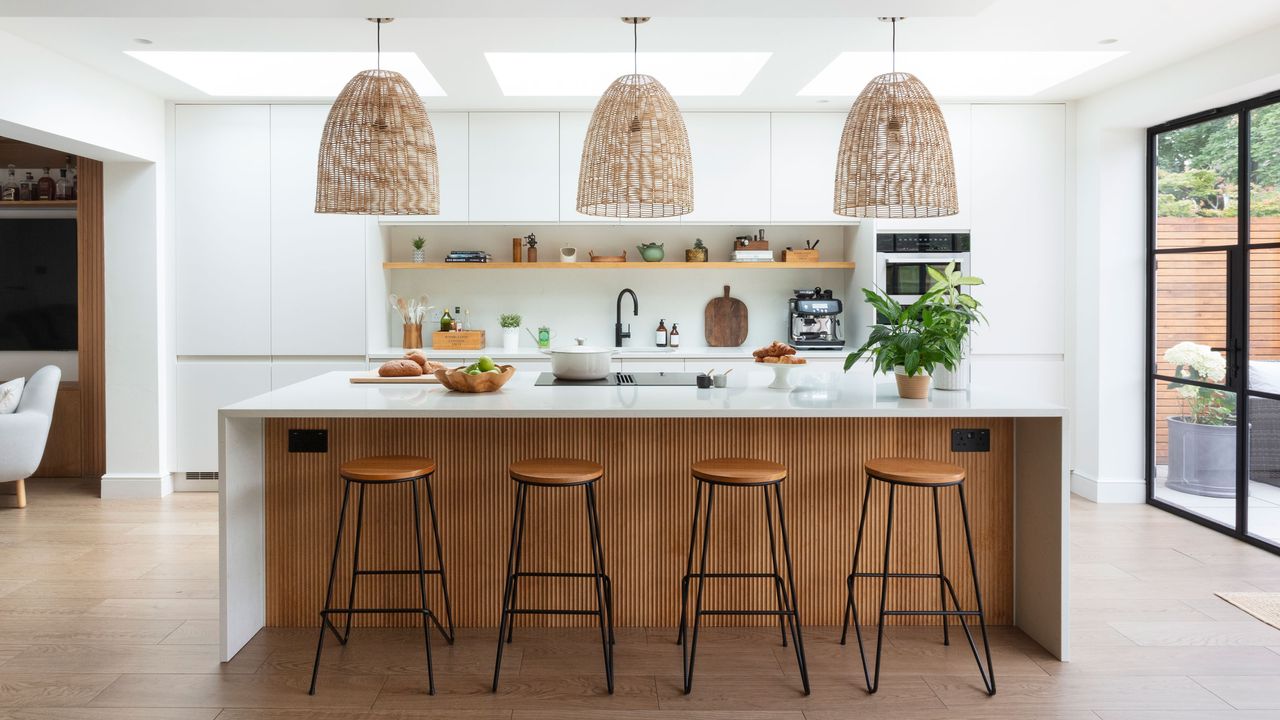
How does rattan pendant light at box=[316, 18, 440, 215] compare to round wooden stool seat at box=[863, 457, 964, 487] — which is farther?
rattan pendant light at box=[316, 18, 440, 215]

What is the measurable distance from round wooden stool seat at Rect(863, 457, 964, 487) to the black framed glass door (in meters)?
2.59

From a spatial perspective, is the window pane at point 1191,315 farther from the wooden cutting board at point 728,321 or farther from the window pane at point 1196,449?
the wooden cutting board at point 728,321

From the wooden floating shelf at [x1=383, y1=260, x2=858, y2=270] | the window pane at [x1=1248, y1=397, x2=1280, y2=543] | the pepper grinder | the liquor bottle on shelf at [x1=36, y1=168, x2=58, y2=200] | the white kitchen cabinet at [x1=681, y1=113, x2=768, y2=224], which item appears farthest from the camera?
the liquor bottle on shelf at [x1=36, y1=168, x2=58, y2=200]

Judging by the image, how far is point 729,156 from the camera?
18.2ft

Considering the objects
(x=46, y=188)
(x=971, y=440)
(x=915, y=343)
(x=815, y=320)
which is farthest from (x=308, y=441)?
(x=46, y=188)

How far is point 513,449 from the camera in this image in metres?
3.32

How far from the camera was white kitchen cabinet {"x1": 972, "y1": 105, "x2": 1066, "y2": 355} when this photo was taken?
5.48 meters

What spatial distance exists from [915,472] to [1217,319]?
9.87 ft

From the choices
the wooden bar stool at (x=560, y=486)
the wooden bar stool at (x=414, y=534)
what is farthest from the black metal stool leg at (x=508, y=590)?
the wooden bar stool at (x=414, y=534)

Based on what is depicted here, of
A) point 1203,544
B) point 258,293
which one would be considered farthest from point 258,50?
point 1203,544

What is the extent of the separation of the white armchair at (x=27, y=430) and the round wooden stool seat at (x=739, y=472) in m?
4.37

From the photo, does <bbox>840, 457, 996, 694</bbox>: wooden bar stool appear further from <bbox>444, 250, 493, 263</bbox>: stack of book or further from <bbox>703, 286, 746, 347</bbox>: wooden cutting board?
<bbox>444, 250, 493, 263</bbox>: stack of book

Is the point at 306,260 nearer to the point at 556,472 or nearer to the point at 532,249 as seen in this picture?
the point at 532,249

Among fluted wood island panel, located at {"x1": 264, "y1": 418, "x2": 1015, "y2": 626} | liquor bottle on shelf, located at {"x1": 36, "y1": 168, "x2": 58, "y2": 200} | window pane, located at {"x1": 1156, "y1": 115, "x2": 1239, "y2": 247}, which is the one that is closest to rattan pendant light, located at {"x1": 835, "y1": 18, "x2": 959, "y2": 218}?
fluted wood island panel, located at {"x1": 264, "y1": 418, "x2": 1015, "y2": 626}
